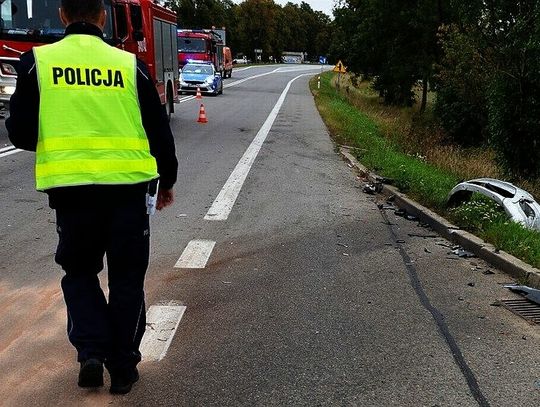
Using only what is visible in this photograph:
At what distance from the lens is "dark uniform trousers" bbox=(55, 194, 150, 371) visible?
3.00m

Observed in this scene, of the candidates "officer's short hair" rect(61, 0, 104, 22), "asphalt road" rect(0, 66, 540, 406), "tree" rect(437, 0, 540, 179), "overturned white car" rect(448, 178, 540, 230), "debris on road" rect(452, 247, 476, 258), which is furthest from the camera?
"tree" rect(437, 0, 540, 179)

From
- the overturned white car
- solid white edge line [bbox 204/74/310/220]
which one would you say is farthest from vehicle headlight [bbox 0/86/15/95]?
the overturned white car

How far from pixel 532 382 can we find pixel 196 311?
2.17 meters

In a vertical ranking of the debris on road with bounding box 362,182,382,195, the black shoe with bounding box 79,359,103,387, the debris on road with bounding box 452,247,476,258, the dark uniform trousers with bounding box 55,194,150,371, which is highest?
the dark uniform trousers with bounding box 55,194,150,371

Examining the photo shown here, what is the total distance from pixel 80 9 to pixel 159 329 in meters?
2.04

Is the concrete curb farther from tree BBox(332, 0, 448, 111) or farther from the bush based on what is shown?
tree BBox(332, 0, 448, 111)

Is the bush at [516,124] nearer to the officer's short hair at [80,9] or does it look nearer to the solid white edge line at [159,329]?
the solid white edge line at [159,329]

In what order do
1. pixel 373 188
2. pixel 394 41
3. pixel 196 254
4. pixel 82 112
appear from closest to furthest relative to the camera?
1. pixel 82 112
2. pixel 196 254
3. pixel 373 188
4. pixel 394 41

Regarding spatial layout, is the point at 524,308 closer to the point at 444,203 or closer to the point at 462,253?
the point at 462,253

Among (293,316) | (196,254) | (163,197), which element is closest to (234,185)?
(196,254)

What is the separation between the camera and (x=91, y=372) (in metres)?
3.13

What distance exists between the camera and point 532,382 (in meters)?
3.54

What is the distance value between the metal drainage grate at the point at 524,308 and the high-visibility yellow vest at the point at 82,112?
3137 millimetres

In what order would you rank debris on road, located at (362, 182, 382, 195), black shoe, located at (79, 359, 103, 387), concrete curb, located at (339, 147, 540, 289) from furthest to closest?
debris on road, located at (362, 182, 382, 195) → concrete curb, located at (339, 147, 540, 289) → black shoe, located at (79, 359, 103, 387)
